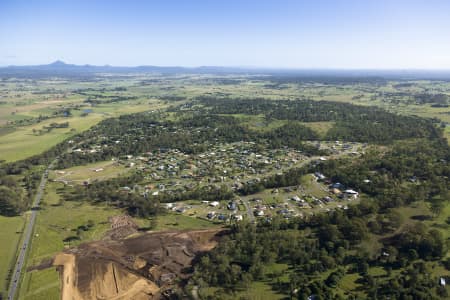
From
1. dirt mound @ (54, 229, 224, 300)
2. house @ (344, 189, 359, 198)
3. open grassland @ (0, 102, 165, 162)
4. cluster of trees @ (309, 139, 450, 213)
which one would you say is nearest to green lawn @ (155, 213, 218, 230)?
dirt mound @ (54, 229, 224, 300)

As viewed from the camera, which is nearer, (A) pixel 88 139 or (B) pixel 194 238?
(B) pixel 194 238

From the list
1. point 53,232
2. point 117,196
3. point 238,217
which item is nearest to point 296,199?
point 238,217

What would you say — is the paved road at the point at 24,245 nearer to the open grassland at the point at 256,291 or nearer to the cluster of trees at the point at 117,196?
the cluster of trees at the point at 117,196

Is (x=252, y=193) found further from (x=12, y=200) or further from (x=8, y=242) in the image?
(x=12, y=200)

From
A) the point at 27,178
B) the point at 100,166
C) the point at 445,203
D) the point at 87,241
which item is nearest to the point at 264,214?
the point at 87,241

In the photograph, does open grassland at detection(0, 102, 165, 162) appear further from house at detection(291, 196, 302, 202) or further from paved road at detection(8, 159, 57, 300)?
house at detection(291, 196, 302, 202)

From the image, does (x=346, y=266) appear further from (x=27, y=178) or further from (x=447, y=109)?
(x=447, y=109)

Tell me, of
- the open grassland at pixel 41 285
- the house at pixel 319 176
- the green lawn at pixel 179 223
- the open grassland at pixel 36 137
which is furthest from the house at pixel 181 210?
the open grassland at pixel 36 137
